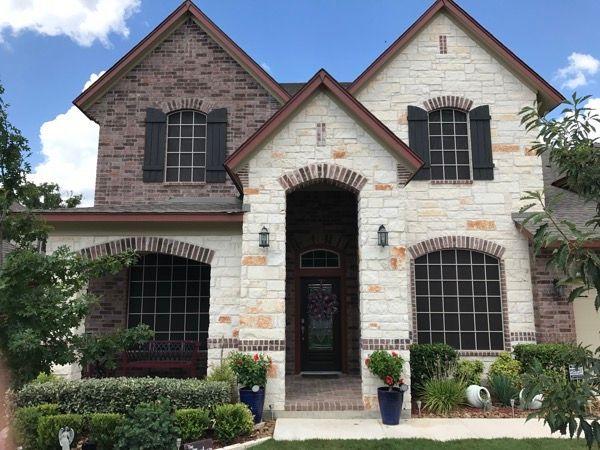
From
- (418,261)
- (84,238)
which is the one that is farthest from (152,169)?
(418,261)

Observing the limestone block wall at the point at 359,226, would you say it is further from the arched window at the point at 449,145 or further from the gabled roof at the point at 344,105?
the arched window at the point at 449,145

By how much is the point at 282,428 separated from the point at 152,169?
705 centimetres

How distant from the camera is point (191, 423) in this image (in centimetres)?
659

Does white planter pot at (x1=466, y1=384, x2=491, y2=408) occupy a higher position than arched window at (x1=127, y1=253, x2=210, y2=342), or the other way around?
arched window at (x1=127, y1=253, x2=210, y2=342)

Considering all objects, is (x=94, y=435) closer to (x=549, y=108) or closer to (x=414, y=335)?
(x=414, y=335)

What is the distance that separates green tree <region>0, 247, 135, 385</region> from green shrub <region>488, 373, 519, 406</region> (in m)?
7.31

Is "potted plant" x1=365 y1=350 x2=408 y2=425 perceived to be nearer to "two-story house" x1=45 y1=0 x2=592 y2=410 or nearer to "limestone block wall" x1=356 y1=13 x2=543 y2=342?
"two-story house" x1=45 y1=0 x2=592 y2=410

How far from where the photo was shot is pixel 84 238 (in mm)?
9703

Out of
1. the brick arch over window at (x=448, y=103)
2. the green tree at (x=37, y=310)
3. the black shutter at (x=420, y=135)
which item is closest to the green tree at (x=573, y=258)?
the green tree at (x=37, y=310)

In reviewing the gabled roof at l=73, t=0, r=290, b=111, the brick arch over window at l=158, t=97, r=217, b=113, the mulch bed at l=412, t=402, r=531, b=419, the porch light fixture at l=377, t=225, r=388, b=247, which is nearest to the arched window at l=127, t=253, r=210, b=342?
the brick arch over window at l=158, t=97, r=217, b=113

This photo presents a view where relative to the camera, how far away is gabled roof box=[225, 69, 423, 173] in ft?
28.6

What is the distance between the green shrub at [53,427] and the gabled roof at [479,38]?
339 inches

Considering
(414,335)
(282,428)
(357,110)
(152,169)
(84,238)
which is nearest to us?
(282,428)

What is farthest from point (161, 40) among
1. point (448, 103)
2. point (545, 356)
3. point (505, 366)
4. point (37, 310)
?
point (545, 356)
